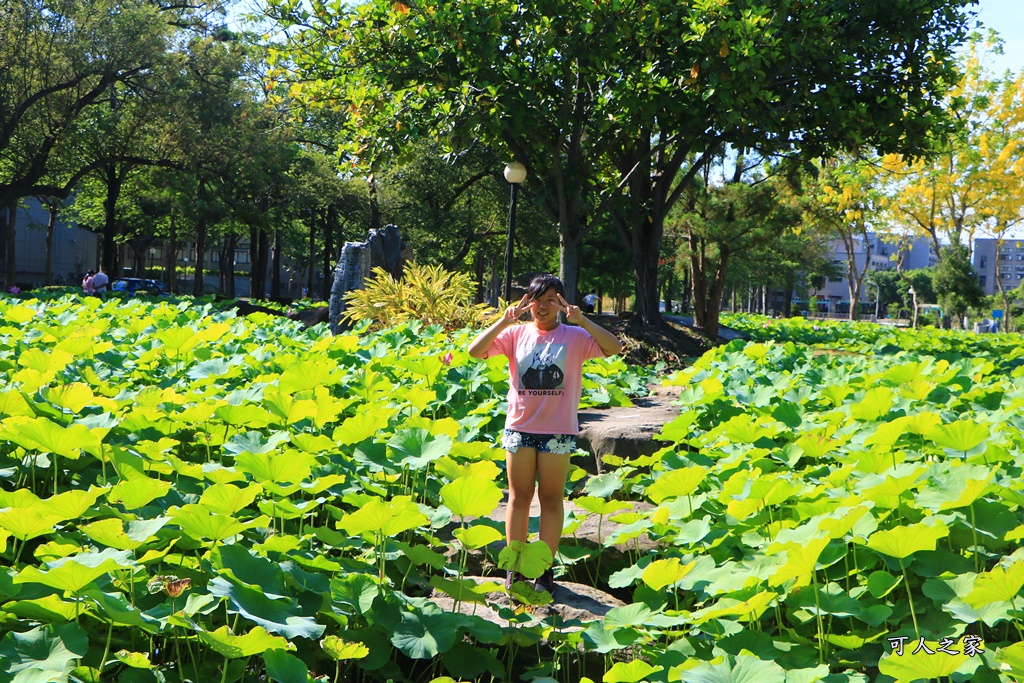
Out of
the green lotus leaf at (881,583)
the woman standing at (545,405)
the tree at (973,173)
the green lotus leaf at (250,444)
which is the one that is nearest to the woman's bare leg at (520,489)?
the woman standing at (545,405)

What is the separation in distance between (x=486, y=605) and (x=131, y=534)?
1.29 meters

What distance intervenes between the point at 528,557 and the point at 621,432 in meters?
2.50

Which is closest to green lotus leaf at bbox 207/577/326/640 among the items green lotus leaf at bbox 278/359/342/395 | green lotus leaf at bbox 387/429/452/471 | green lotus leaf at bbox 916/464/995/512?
green lotus leaf at bbox 387/429/452/471

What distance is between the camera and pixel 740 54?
11188 millimetres

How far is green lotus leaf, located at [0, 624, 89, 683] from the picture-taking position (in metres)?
2.24

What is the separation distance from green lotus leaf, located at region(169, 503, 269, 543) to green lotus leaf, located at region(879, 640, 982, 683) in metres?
2.06

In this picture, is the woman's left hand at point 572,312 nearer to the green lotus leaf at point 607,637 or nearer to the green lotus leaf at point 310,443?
the green lotus leaf at point 310,443

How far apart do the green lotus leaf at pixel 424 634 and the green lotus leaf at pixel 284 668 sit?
36cm

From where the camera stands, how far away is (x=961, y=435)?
380cm

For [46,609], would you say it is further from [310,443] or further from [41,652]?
[310,443]

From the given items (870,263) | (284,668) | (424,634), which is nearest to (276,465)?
(424,634)

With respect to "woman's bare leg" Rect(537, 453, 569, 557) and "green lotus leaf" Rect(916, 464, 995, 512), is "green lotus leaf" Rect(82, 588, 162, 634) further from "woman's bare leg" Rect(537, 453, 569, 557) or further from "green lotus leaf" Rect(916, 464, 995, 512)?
"green lotus leaf" Rect(916, 464, 995, 512)

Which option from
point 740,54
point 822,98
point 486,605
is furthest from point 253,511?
point 822,98

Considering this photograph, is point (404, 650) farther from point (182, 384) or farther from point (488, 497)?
point (182, 384)
